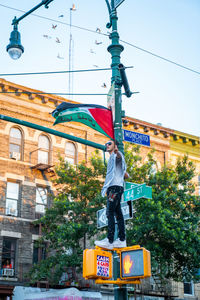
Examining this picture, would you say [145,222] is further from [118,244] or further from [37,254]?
[118,244]

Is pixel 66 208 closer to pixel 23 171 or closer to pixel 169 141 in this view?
pixel 23 171

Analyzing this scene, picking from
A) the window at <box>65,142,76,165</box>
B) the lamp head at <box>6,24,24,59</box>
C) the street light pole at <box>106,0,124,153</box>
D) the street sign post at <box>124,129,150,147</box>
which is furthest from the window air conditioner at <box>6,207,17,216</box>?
the street light pole at <box>106,0,124,153</box>

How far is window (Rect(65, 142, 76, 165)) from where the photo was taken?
30.0 metres

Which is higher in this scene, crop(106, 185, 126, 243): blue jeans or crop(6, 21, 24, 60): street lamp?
crop(6, 21, 24, 60): street lamp

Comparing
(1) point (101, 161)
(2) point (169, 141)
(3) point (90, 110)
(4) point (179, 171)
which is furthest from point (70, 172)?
(3) point (90, 110)

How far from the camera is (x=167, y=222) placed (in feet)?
74.3

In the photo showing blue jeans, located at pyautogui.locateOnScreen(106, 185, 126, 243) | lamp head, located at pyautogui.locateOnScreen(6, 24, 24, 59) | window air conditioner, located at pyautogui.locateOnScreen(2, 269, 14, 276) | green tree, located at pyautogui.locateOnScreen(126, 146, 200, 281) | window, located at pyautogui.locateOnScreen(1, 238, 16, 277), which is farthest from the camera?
window, located at pyautogui.locateOnScreen(1, 238, 16, 277)

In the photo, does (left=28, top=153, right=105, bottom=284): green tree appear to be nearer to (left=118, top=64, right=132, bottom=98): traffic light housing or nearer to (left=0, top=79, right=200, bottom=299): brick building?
(left=0, top=79, right=200, bottom=299): brick building

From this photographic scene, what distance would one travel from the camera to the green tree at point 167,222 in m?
22.0

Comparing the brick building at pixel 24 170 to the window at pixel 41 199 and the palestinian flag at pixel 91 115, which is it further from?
the palestinian flag at pixel 91 115

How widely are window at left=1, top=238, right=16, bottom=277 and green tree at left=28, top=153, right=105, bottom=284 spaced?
4.30ft

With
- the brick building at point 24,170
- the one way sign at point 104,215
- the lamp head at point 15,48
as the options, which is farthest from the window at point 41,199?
the one way sign at point 104,215

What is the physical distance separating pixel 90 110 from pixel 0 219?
16.9m

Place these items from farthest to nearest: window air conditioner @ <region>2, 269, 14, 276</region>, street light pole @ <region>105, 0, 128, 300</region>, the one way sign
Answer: window air conditioner @ <region>2, 269, 14, 276</region>, street light pole @ <region>105, 0, 128, 300</region>, the one way sign
